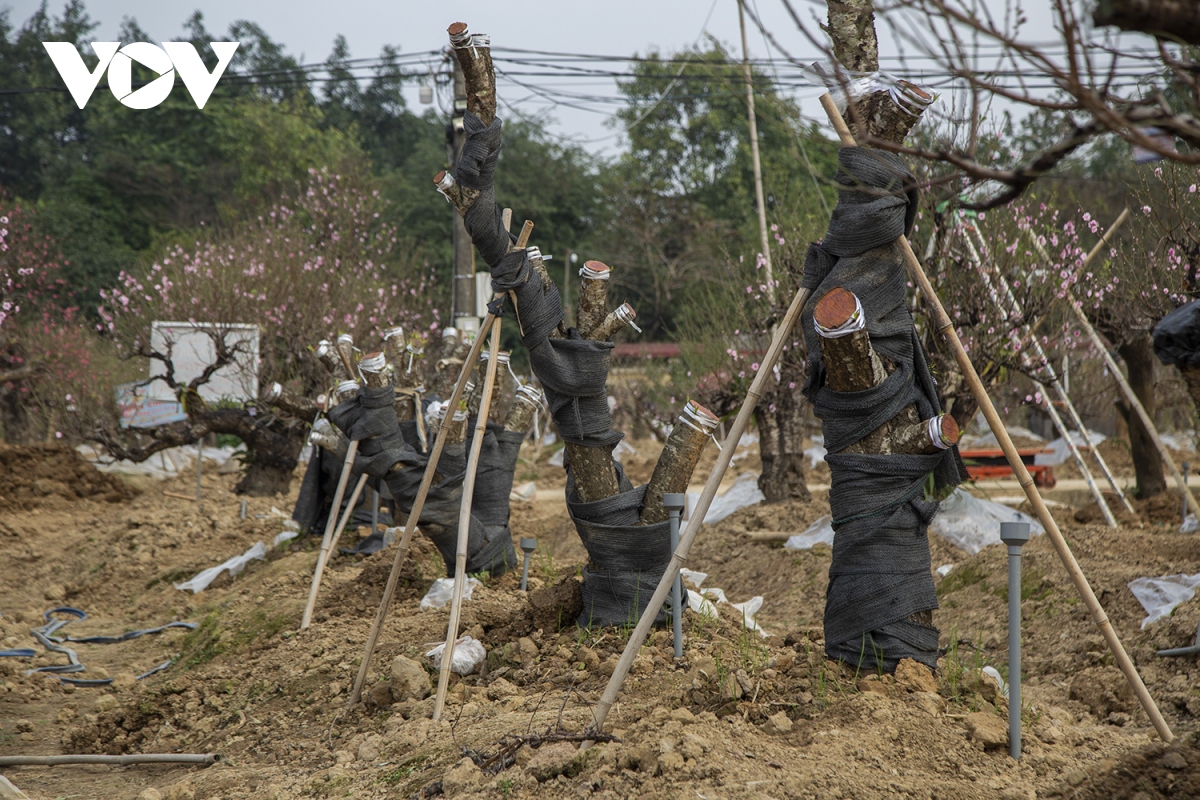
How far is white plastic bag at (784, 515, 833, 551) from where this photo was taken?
7.97 m

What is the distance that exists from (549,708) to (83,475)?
459 inches

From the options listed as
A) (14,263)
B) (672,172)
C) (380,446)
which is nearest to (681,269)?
(672,172)

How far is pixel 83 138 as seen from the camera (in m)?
41.5

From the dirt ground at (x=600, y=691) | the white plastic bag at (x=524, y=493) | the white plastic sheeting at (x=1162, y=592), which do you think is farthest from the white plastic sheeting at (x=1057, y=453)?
the white plastic bag at (x=524, y=493)

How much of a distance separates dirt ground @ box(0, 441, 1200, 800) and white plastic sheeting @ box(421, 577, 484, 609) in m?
0.07

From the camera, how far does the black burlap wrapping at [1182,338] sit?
2846 mm

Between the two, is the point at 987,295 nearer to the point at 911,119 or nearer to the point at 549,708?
the point at 911,119

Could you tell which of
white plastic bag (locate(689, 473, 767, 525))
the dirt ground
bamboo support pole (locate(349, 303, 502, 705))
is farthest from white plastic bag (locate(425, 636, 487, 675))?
white plastic bag (locate(689, 473, 767, 525))

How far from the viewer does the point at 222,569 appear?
848 centimetres

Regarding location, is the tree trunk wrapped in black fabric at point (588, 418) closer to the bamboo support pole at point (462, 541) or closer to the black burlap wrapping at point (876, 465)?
the bamboo support pole at point (462, 541)

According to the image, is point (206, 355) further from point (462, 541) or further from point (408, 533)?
point (462, 541)

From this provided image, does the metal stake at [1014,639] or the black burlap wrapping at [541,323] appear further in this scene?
the black burlap wrapping at [541,323]

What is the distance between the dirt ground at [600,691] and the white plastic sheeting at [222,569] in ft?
0.29

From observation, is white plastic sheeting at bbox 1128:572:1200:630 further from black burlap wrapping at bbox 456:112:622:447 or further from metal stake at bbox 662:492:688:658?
black burlap wrapping at bbox 456:112:622:447
